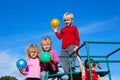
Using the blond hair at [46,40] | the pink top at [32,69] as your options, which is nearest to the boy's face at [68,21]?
the blond hair at [46,40]

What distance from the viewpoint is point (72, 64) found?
8.75 metres

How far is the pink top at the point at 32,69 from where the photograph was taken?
28.1 feet

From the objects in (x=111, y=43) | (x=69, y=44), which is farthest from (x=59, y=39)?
(x=111, y=43)

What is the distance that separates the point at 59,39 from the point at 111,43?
228 cm

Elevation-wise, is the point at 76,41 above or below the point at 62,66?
above

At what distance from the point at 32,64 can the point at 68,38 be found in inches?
46.8

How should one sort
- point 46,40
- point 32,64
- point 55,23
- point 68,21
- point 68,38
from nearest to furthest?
1. point 46,40
2. point 32,64
3. point 68,38
4. point 68,21
5. point 55,23

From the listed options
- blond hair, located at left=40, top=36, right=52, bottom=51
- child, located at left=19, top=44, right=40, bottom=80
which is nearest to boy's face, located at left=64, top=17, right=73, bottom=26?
blond hair, located at left=40, top=36, right=52, bottom=51

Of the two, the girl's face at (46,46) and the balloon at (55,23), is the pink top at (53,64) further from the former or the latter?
the balloon at (55,23)

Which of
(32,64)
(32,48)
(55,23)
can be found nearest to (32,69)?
(32,64)

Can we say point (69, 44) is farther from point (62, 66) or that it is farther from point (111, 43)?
point (111, 43)

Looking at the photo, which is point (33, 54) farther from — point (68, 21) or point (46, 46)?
point (68, 21)

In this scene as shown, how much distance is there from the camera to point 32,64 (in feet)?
28.4

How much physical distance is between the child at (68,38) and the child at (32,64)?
0.67 metres
